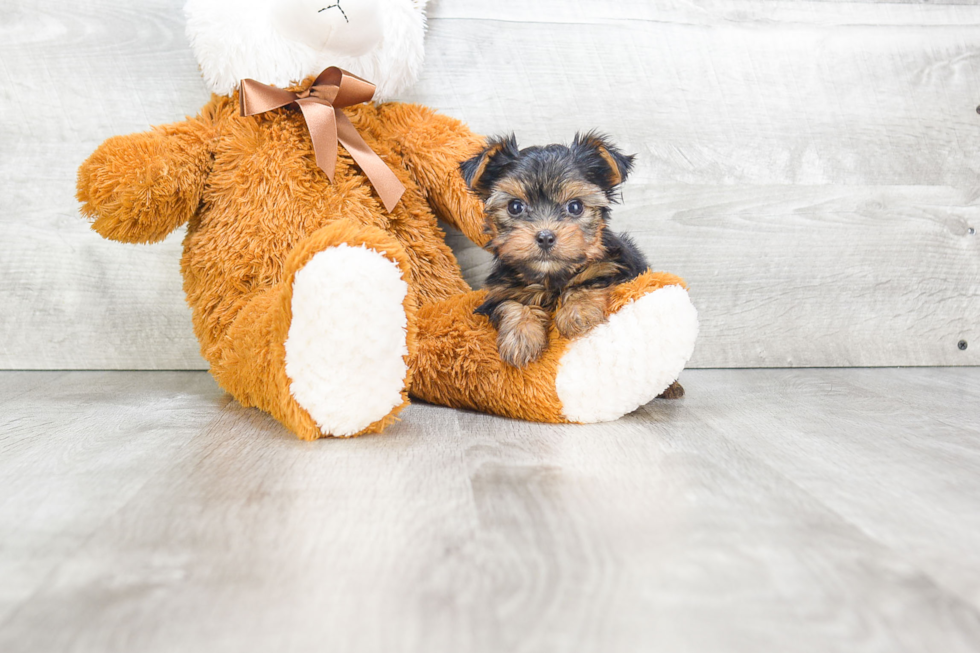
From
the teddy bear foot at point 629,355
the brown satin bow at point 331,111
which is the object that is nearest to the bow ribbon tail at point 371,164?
the brown satin bow at point 331,111

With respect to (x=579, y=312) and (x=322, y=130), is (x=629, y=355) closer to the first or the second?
(x=579, y=312)

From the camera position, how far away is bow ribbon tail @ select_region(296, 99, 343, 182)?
180cm

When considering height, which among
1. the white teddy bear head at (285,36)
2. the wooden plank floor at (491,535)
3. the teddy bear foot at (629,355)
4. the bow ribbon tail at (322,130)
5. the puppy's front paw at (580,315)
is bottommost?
the wooden plank floor at (491,535)

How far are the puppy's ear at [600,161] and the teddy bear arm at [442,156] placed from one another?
1.41 feet

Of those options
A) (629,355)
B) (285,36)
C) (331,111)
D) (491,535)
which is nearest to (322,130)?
(331,111)

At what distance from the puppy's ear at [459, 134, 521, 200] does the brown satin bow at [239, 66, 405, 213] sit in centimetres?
32

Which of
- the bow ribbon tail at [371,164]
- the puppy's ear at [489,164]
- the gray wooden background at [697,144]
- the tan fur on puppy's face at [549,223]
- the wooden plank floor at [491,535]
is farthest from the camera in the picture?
the gray wooden background at [697,144]

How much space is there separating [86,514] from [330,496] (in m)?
0.36

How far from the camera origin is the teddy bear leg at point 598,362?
159cm

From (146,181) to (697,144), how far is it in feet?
5.19

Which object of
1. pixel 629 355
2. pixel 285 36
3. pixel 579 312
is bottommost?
pixel 629 355

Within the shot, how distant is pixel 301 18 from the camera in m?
1.75

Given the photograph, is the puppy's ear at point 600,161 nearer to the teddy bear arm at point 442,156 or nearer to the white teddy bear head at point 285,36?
the teddy bear arm at point 442,156

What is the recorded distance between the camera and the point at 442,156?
1988 millimetres
